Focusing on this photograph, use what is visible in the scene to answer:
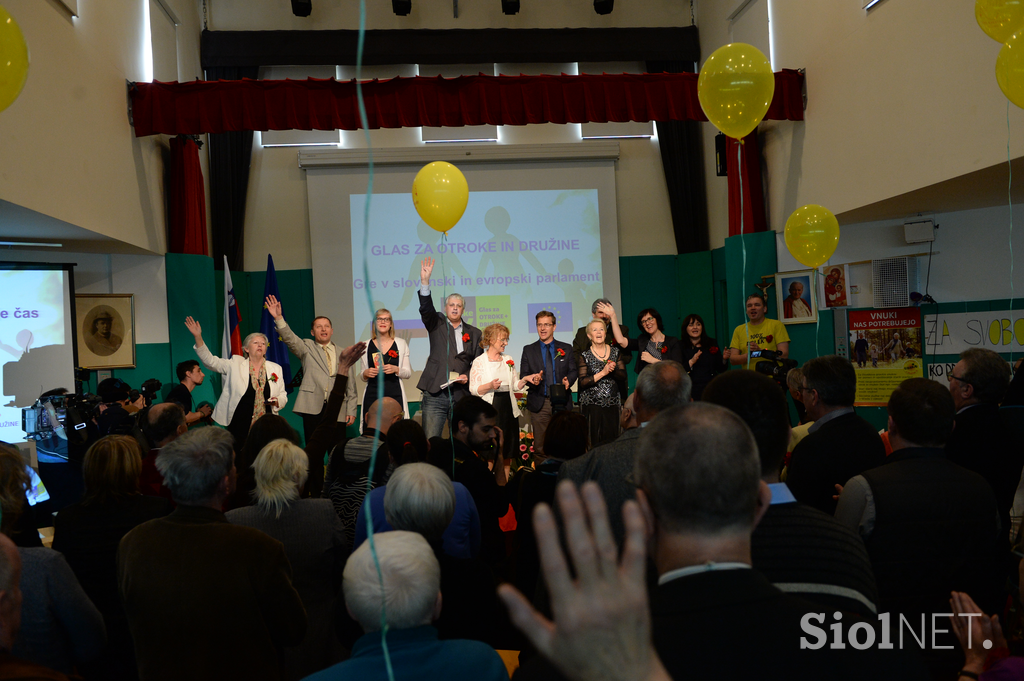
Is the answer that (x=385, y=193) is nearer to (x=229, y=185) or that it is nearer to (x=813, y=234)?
(x=229, y=185)

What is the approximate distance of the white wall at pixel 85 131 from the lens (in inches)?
183

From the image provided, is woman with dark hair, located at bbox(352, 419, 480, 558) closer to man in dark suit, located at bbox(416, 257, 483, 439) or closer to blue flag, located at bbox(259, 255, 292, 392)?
man in dark suit, located at bbox(416, 257, 483, 439)

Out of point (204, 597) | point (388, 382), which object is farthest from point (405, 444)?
point (388, 382)

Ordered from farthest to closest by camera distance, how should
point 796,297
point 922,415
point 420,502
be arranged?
point 796,297, point 922,415, point 420,502

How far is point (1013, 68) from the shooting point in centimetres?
331

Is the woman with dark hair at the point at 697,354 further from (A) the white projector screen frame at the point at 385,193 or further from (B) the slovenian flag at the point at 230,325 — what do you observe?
(B) the slovenian flag at the point at 230,325

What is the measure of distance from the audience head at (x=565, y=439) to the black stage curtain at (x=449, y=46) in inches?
280

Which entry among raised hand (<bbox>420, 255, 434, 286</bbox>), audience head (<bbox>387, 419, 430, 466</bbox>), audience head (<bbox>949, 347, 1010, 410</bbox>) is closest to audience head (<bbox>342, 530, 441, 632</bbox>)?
audience head (<bbox>387, 419, 430, 466</bbox>)

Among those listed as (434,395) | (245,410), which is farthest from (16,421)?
(434,395)

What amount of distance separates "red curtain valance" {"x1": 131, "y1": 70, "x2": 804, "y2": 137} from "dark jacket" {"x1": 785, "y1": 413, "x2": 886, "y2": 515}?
4956 millimetres

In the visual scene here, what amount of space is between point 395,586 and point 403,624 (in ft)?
0.24

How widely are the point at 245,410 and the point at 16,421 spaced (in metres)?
1.86

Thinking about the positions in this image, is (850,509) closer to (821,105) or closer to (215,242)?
(821,105)

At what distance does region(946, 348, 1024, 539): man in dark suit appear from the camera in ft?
8.73
